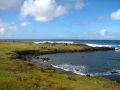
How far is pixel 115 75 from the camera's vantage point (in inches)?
2222

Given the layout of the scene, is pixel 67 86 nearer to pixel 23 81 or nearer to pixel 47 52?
pixel 23 81

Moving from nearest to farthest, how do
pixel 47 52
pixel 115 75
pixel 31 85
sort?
pixel 31 85
pixel 115 75
pixel 47 52

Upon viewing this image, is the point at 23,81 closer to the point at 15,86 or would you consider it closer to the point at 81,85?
the point at 15,86

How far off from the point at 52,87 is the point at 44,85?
50.6 inches

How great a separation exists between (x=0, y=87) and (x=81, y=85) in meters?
12.4

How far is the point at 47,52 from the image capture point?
11600 cm

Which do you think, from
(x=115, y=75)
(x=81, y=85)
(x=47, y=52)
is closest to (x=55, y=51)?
(x=47, y=52)

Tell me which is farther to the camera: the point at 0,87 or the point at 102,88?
the point at 102,88

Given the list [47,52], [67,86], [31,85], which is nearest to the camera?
[31,85]

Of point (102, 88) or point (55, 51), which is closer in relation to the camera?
point (102, 88)

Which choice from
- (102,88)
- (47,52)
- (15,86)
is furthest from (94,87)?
(47,52)

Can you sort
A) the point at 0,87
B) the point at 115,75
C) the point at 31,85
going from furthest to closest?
1. the point at 115,75
2. the point at 31,85
3. the point at 0,87

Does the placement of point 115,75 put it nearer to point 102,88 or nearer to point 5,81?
point 102,88

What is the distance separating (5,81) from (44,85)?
5167 millimetres
